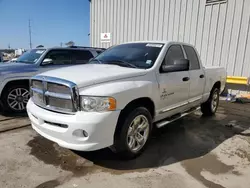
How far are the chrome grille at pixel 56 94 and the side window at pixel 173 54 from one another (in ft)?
5.90

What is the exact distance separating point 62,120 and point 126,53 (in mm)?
1894

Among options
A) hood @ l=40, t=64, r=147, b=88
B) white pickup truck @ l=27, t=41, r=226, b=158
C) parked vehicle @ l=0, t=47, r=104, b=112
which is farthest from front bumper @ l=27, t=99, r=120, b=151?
parked vehicle @ l=0, t=47, r=104, b=112

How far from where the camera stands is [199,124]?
5.05 metres

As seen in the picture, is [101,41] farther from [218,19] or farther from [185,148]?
[185,148]

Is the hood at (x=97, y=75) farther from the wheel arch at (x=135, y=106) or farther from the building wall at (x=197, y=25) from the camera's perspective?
the building wall at (x=197, y=25)

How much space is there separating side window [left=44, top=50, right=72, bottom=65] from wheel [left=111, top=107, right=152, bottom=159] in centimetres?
379

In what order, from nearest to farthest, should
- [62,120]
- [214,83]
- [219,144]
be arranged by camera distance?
[62,120] → [219,144] → [214,83]

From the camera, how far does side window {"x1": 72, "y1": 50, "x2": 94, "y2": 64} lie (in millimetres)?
6532

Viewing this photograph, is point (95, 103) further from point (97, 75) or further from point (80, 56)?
point (80, 56)

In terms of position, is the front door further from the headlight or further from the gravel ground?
the headlight

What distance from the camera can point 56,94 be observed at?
2834 mm

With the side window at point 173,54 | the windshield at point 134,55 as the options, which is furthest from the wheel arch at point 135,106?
the side window at point 173,54

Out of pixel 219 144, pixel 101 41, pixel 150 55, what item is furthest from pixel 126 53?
pixel 101 41

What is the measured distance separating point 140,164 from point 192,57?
278cm
